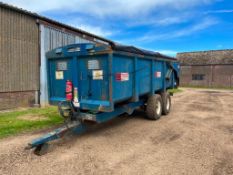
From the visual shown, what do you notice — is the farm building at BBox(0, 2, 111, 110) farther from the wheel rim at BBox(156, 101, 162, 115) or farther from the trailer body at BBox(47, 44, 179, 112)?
the wheel rim at BBox(156, 101, 162, 115)

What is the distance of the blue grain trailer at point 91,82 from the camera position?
205 inches

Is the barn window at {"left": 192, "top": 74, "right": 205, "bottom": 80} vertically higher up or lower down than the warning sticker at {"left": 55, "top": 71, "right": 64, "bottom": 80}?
higher up

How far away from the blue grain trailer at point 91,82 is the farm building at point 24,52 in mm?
4601

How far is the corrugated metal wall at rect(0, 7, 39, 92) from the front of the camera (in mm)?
9625

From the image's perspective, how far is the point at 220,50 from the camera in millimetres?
37188

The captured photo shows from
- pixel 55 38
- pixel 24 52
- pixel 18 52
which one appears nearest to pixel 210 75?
pixel 55 38

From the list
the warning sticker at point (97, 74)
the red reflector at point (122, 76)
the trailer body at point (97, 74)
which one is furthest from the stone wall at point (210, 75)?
the warning sticker at point (97, 74)

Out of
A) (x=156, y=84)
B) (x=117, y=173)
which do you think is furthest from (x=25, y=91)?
(x=117, y=173)

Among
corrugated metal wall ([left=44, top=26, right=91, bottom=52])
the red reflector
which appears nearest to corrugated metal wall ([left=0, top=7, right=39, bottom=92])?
corrugated metal wall ([left=44, top=26, right=91, bottom=52])

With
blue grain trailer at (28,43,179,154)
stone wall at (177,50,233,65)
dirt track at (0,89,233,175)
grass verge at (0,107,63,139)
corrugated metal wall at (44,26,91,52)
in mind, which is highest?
stone wall at (177,50,233,65)

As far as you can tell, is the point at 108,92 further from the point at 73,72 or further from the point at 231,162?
the point at 231,162

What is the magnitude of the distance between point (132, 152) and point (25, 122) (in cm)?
442

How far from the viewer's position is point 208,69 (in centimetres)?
3544

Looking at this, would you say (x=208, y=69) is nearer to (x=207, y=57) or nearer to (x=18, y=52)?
(x=207, y=57)
